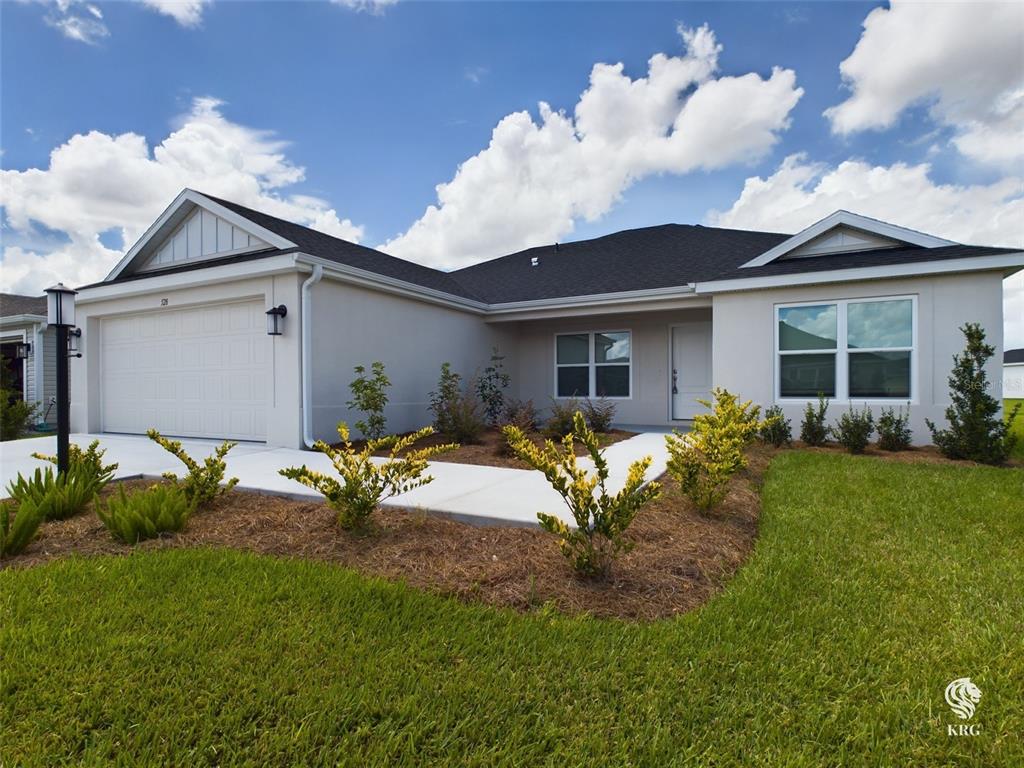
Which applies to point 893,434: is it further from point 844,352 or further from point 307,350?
point 307,350

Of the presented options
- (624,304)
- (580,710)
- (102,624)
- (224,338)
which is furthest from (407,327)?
(580,710)

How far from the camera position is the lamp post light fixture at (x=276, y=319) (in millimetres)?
7094

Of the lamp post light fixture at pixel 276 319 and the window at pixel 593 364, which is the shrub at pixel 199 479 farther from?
the window at pixel 593 364

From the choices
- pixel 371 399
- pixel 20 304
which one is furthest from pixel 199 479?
pixel 20 304

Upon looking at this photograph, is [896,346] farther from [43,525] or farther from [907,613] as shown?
[43,525]

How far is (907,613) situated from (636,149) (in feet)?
34.0

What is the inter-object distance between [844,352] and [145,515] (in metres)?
9.13

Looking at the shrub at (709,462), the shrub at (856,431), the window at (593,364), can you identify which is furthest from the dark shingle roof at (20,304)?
the shrub at (856,431)

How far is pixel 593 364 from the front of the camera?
11508 millimetres

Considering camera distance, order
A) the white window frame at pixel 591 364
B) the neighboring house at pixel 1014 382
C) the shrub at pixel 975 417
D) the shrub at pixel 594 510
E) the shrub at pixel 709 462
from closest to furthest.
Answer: the shrub at pixel 594 510
the shrub at pixel 709 462
the shrub at pixel 975 417
the white window frame at pixel 591 364
the neighboring house at pixel 1014 382

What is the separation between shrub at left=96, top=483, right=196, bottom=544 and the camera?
3.34m

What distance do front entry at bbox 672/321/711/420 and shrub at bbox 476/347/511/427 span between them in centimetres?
380

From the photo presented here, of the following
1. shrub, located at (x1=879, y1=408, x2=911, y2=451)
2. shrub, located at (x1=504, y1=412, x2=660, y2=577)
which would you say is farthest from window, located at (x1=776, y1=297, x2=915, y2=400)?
shrub, located at (x1=504, y1=412, x2=660, y2=577)

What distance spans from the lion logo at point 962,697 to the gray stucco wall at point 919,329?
6.78m
